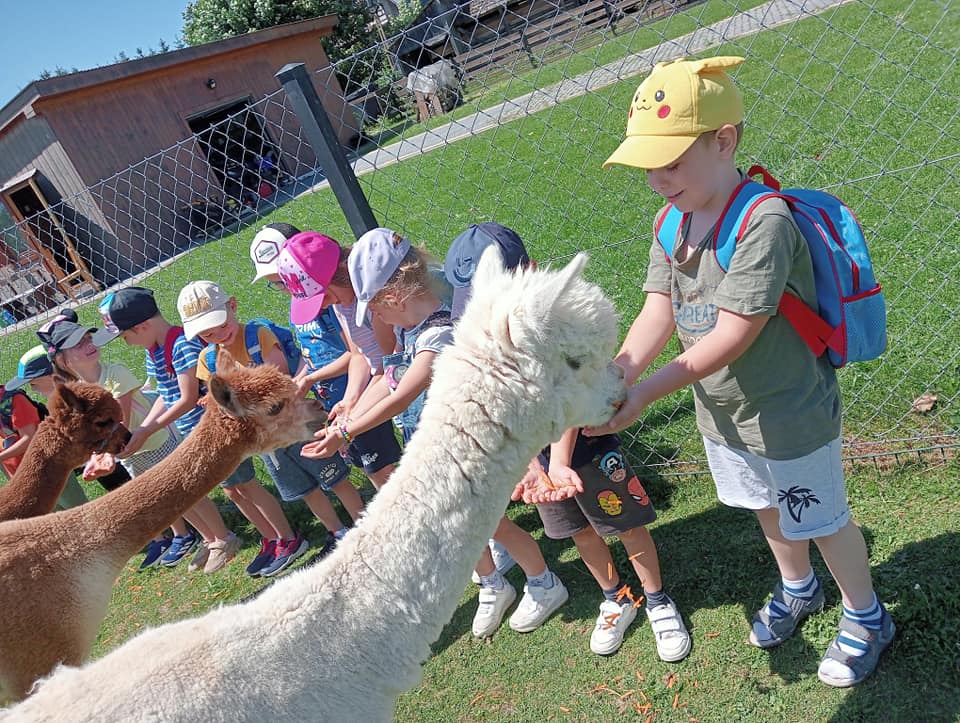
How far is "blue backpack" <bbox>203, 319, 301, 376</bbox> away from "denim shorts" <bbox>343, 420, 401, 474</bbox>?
0.65m

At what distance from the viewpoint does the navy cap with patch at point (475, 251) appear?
7.91ft

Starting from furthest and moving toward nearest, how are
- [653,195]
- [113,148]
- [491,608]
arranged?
[113,148], [653,195], [491,608]

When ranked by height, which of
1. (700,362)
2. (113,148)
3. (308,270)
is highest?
(113,148)

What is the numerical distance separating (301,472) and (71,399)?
48.2 inches

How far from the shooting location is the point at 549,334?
148 cm

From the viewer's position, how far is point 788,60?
955 centimetres

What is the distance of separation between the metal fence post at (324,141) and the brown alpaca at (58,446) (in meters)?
1.40

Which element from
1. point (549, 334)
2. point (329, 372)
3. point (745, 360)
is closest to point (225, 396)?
point (329, 372)

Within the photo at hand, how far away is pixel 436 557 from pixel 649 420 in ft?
8.33

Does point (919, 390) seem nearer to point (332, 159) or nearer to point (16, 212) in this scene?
point (332, 159)

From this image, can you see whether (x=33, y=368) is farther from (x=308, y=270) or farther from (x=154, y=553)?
(x=308, y=270)

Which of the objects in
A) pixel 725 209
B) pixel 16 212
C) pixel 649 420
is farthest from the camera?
pixel 16 212

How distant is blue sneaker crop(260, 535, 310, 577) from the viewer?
4160 mm

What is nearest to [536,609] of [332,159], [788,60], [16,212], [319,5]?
[332,159]
